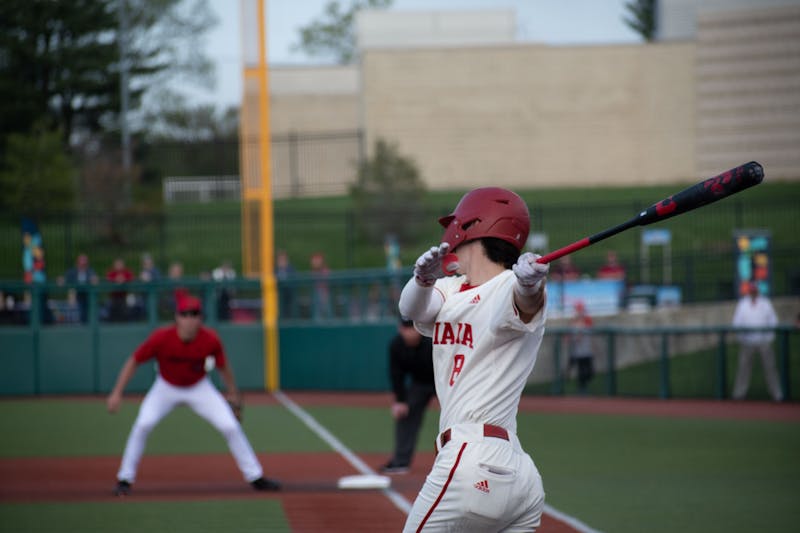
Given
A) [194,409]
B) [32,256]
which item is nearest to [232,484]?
[194,409]

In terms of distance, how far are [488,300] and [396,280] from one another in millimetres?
18294

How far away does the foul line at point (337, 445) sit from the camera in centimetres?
1029

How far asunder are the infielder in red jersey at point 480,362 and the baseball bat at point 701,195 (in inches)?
14.4

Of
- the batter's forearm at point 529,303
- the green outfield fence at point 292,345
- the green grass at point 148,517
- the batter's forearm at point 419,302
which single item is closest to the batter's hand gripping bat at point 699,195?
the batter's forearm at point 529,303

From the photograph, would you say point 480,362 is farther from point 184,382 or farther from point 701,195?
point 184,382

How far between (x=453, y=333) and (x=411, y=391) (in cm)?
796

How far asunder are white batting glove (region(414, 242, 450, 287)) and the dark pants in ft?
25.4

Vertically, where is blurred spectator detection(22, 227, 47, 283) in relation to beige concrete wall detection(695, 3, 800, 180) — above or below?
below

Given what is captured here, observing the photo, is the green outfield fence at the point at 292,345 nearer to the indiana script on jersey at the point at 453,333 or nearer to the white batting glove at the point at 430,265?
the indiana script on jersey at the point at 453,333

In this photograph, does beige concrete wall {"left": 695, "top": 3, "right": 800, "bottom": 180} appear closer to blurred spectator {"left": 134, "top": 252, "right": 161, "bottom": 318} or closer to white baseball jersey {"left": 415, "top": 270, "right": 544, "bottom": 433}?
blurred spectator {"left": 134, "top": 252, "right": 161, "bottom": 318}

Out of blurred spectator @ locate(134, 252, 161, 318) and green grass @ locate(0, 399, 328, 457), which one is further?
blurred spectator @ locate(134, 252, 161, 318)

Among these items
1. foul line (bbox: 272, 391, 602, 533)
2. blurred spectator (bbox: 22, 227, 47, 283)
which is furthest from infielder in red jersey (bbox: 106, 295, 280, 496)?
blurred spectator (bbox: 22, 227, 47, 283)

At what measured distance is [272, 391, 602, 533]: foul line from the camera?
9.24 m

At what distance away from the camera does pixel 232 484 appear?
11609 mm
